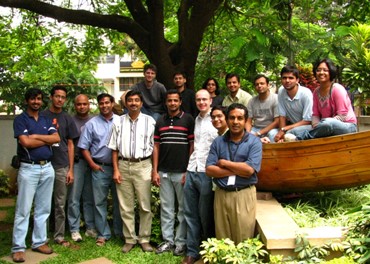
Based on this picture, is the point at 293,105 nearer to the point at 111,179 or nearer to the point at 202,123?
the point at 202,123

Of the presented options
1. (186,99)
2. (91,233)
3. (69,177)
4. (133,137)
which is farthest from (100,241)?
(186,99)

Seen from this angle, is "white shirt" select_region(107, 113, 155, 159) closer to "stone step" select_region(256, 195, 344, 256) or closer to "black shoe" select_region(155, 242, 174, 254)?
"black shoe" select_region(155, 242, 174, 254)

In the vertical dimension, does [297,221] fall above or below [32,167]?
below

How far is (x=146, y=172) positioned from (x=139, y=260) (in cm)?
100

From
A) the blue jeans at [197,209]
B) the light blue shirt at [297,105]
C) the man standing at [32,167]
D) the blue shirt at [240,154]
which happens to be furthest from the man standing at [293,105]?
the man standing at [32,167]

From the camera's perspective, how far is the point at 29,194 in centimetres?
475

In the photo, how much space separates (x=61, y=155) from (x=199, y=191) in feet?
5.93

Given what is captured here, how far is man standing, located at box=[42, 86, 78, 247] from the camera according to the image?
5.16 metres

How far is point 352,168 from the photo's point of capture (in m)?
4.48

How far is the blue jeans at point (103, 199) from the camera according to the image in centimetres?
528

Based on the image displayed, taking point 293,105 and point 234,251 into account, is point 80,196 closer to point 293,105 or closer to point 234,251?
point 234,251

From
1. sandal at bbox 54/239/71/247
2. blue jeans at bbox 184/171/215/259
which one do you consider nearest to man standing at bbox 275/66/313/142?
blue jeans at bbox 184/171/215/259

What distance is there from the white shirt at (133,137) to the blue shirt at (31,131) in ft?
2.37

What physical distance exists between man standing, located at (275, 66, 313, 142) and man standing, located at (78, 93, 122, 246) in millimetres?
2034
